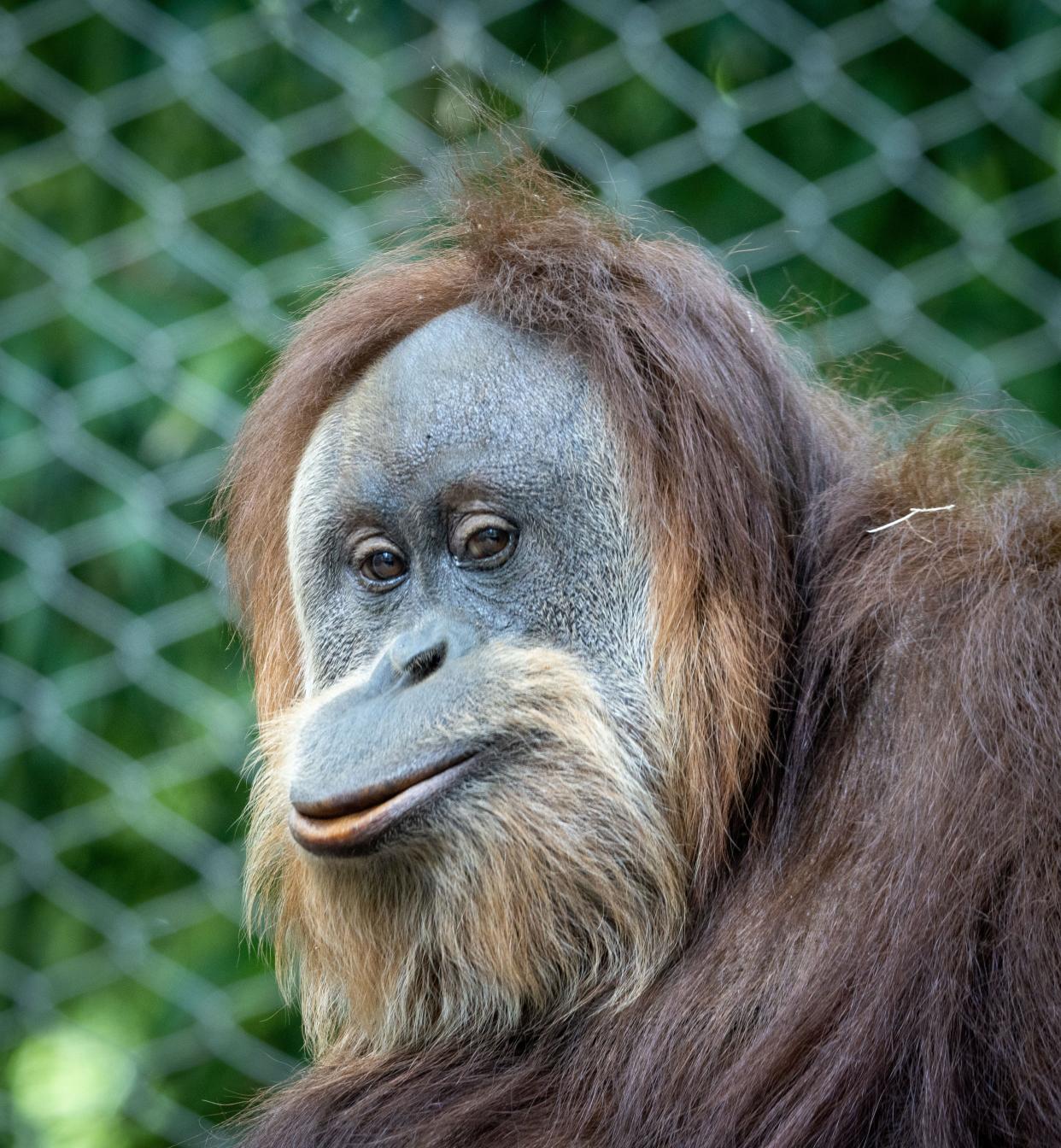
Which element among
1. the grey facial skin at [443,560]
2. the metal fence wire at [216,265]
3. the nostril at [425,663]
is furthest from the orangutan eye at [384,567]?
the metal fence wire at [216,265]

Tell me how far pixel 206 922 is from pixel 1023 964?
1738 millimetres

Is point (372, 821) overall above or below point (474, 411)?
below

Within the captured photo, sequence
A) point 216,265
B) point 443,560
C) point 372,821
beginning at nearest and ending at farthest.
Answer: point 372,821 < point 443,560 < point 216,265

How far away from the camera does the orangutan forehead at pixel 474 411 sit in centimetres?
134

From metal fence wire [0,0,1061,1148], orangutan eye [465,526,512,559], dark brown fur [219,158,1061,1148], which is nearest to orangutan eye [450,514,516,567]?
orangutan eye [465,526,512,559]

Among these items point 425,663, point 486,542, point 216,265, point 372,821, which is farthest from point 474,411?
point 216,265

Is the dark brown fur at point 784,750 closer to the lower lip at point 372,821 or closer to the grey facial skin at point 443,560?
the grey facial skin at point 443,560

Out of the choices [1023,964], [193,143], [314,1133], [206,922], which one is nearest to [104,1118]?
[206,922]

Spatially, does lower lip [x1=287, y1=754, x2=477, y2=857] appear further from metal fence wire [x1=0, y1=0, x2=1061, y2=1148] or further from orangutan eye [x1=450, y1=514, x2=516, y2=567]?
metal fence wire [x1=0, y1=0, x2=1061, y2=1148]

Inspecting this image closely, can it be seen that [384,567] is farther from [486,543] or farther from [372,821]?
[372,821]

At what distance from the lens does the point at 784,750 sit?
1.29 metres

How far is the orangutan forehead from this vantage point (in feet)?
4.40

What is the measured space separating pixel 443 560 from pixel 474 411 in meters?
0.13

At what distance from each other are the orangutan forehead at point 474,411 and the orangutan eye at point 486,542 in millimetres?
38
